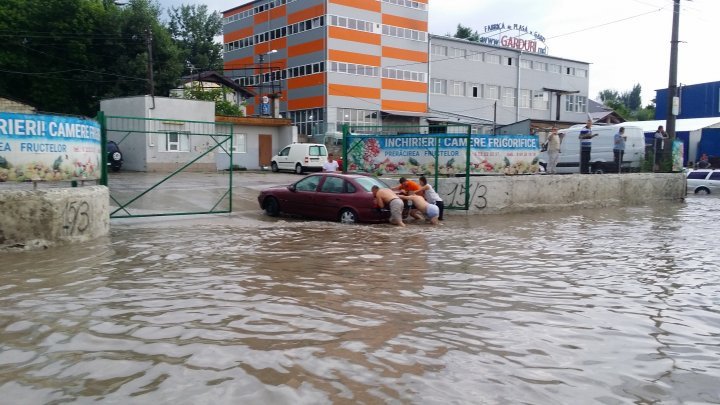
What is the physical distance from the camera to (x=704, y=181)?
26.3m

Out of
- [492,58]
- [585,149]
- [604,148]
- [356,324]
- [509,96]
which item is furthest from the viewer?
[509,96]

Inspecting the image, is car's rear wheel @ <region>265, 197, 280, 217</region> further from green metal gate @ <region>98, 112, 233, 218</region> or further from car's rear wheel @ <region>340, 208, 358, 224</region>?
car's rear wheel @ <region>340, 208, 358, 224</region>

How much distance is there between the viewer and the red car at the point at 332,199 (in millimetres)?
13812

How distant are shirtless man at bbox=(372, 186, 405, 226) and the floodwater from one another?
2740 millimetres

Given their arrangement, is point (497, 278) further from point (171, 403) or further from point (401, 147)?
point (401, 147)

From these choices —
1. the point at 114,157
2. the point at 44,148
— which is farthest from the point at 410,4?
the point at 44,148

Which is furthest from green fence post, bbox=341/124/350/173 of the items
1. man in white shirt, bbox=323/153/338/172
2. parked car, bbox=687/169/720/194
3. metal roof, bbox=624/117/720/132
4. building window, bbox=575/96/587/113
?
building window, bbox=575/96/587/113

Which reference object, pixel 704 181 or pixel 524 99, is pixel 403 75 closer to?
pixel 524 99

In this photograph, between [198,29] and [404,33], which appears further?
[198,29]

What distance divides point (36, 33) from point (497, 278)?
1649 inches

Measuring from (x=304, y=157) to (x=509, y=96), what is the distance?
3566 centimetres

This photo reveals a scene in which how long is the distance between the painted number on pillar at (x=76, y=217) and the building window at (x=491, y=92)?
53.7 m

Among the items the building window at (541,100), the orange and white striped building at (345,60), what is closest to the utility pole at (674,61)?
the orange and white striped building at (345,60)

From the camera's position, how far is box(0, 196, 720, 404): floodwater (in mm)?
4230
